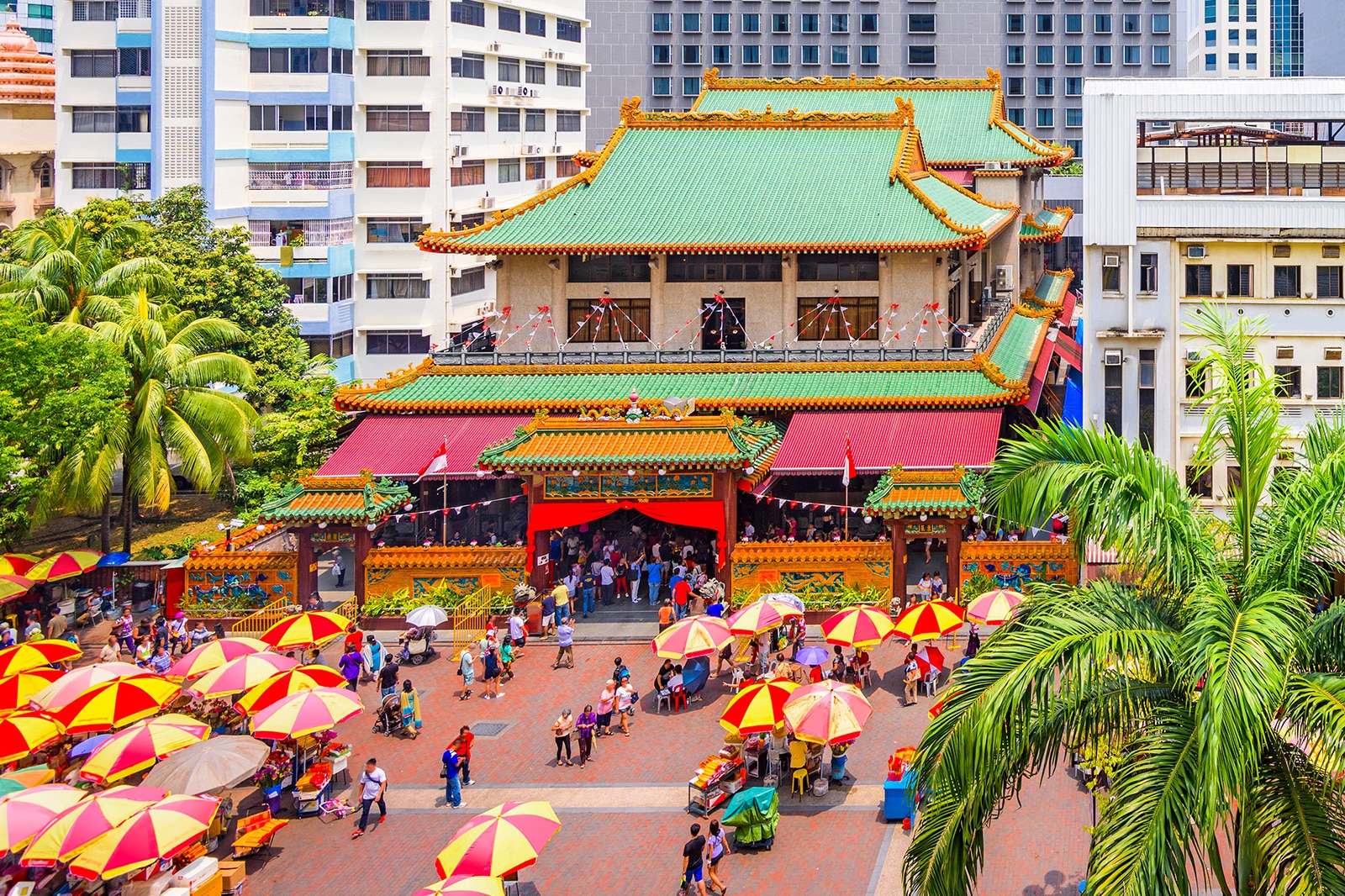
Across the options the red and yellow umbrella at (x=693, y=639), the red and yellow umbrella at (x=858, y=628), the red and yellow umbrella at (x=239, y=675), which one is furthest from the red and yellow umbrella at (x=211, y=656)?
the red and yellow umbrella at (x=858, y=628)

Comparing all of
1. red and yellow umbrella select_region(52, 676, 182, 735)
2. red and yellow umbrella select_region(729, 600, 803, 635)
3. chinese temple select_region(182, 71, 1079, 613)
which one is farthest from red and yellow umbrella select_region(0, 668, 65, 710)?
red and yellow umbrella select_region(729, 600, 803, 635)

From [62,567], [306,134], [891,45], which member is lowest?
[62,567]

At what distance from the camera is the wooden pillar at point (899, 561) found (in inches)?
1594

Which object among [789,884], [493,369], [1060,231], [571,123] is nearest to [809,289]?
[493,369]

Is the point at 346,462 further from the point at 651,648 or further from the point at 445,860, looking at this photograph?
the point at 445,860

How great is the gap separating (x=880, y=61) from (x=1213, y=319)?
373ft

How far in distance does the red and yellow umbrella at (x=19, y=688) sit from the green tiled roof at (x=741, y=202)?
21885mm

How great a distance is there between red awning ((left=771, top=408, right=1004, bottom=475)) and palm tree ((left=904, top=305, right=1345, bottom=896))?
27.0 m

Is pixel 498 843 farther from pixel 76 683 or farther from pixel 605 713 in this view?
pixel 76 683

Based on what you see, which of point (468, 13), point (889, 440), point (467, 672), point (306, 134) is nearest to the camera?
point (467, 672)

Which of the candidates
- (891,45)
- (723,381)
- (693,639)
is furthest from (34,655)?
(891,45)

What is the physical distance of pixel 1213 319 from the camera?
17.2 metres

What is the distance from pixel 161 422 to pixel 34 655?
1694cm

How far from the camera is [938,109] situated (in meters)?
75.4
